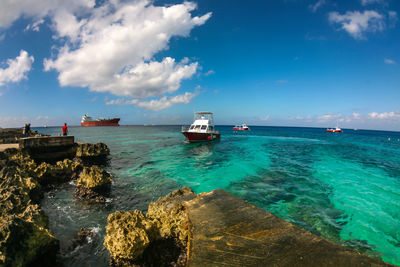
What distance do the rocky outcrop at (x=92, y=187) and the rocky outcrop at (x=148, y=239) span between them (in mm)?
5041

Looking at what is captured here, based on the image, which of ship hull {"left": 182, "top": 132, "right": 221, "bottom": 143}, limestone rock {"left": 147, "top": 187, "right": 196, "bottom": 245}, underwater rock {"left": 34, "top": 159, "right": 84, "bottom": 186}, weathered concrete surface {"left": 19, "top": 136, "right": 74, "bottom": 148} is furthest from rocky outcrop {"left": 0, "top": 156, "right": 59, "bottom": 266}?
ship hull {"left": 182, "top": 132, "right": 221, "bottom": 143}

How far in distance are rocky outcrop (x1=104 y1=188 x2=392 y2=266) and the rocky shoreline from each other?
1.63 metres

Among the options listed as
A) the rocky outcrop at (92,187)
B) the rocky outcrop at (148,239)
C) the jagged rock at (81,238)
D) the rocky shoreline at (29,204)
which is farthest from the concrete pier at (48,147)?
the rocky outcrop at (148,239)

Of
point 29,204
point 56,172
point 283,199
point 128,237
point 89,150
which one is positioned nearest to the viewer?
point 128,237

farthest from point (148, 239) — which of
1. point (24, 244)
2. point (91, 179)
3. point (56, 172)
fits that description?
point (56, 172)

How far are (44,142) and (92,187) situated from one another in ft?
29.0

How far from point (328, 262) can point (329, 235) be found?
16.0 feet

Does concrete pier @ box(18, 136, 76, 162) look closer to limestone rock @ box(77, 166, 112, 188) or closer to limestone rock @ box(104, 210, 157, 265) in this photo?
limestone rock @ box(77, 166, 112, 188)

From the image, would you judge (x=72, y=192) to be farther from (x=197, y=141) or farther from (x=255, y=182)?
(x=197, y=141)

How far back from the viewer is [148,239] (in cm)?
321

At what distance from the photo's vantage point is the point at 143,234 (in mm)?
3201

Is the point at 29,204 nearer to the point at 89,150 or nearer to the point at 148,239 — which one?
the point at 148,239

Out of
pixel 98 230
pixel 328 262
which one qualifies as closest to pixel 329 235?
pixel 328 262

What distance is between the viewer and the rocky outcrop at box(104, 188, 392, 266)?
1955 mm
